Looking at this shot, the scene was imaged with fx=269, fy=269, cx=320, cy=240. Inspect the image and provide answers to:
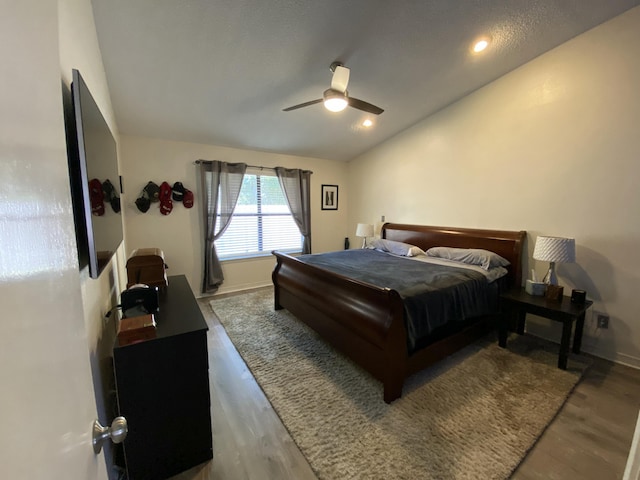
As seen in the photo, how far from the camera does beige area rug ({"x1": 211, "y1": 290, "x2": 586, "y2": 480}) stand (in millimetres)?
1535

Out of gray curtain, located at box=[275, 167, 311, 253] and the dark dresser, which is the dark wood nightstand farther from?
gray curtain, located at box=[275, 167, 311, 253]

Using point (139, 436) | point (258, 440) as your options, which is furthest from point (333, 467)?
point (139, 436)

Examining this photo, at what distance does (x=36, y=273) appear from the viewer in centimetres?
41

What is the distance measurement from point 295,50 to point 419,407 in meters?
3.06

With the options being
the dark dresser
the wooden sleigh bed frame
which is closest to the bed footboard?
the wooden sleigh bed frame

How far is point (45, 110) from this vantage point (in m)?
0.51

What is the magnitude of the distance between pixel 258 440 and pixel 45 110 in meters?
1.92

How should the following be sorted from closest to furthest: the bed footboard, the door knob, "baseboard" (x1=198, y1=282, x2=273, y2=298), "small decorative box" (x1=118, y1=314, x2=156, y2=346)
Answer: the door knob, "small decorative box" (x1=118, y1=314, x2=156, y2=346), the bed footboard, "baseboard" (x1=198, y1=282, x2=273, y2=298)

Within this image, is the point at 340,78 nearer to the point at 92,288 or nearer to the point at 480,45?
the point at 480,45

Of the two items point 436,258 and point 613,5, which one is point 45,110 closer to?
point 436,258

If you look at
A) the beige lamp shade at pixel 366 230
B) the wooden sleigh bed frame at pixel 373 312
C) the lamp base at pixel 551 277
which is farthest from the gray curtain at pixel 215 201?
the lamp base at pixel 551 277

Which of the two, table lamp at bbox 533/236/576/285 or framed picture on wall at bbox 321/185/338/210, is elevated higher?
framed picture on wall at bbox 321/185/338/210

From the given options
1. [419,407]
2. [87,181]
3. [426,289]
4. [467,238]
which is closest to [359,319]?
[426,289]

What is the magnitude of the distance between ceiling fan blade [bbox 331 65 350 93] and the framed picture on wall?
289cm
